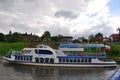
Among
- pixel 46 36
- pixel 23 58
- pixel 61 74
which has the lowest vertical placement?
pixel 61 74

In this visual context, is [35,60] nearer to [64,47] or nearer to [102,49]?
[64,47]

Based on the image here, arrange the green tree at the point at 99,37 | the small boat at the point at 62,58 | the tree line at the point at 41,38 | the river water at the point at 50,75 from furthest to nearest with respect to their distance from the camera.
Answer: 1. the green tree at the point at 99,37
2. the tree line at the point at 41,38
3. the small boat at the point at 62,58
4. the river water at the point at 50,75

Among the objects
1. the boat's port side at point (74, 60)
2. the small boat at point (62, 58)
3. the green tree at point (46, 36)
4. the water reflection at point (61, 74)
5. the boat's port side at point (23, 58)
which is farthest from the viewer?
the green tree at point (46, 36)

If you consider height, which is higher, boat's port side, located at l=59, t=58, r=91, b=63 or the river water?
boat's port side, located at l=59, t=58, r=91, b=63

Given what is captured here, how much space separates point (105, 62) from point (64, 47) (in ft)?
40.4

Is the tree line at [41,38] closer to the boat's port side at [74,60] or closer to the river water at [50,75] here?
the boat's port side at [74,60]

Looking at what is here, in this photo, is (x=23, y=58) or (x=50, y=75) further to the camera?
(x=23, y=58)

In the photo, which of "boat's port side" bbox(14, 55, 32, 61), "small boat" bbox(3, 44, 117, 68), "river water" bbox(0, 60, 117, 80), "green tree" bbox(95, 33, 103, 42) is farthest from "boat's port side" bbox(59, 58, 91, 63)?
"green tree" bbox(95, 33, 103, 42)

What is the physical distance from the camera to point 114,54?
106375 mm

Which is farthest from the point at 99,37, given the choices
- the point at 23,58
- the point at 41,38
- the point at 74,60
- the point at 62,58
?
the point at 23,58

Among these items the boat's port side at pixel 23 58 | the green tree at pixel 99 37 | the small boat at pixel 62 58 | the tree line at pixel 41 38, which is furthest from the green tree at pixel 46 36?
the small boat at pixel 62 58

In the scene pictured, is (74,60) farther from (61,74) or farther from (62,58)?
(61,74)

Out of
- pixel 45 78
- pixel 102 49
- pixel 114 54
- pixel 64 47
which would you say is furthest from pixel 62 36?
pixel 45 78

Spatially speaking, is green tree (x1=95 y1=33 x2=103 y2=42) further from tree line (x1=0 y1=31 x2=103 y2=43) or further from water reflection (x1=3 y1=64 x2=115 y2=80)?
water reflection (x1=3 y1=64 x2=115 y2=80)
